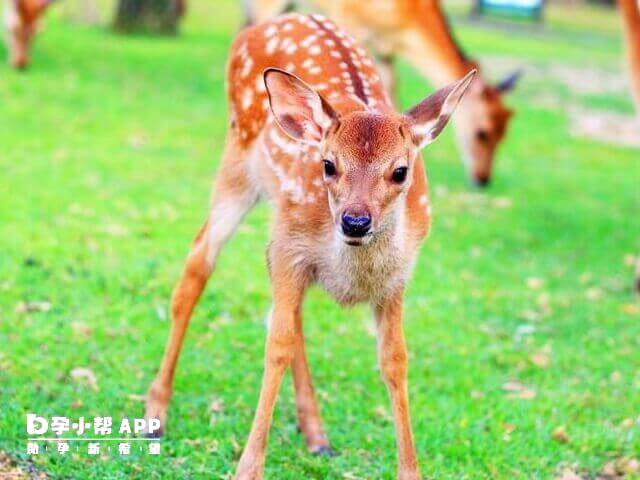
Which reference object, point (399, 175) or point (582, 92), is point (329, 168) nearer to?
point (399, 175)

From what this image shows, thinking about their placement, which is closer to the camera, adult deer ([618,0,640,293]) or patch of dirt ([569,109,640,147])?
adult deer ([618,0,640,293])

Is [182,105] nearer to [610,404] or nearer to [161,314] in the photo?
[161,314]

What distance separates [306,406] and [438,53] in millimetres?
6330

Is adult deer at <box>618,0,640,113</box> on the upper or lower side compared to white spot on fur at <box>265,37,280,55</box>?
lower

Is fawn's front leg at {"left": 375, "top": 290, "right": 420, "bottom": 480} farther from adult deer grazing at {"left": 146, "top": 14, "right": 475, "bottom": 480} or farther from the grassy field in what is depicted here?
the grassy field

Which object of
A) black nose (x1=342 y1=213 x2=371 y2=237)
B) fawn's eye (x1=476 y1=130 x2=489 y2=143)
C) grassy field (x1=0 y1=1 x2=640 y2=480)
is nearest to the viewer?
black nose (x1=342 y1=213 x2=371 y2=237)

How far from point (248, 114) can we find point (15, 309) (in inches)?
66.0

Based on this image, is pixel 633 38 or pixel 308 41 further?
pixel 633 38

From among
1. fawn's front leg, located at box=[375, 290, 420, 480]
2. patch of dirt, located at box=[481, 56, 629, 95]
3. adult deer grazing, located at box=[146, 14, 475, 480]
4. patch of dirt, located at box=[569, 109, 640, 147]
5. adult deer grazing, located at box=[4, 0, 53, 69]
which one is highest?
adult deer grazing, located at box=[146, 14, 475, 480]

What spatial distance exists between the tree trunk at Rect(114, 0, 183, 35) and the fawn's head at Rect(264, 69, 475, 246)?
12168mm

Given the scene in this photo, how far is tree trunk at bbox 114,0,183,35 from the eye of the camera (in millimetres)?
15594

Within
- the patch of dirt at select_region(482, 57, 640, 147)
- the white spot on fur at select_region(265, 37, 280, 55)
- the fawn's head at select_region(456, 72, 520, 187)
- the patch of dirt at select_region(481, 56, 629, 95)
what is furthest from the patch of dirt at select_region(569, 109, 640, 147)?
the white spot on fur at select_region(265, 37, 280, 55)

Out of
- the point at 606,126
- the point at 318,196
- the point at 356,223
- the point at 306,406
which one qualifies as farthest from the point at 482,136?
the point at 356,223

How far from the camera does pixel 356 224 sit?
3.54 m
